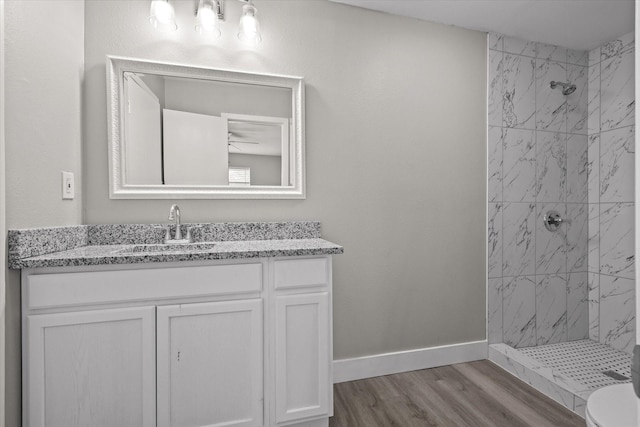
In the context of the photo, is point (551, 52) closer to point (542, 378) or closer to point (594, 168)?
point (594, 168)

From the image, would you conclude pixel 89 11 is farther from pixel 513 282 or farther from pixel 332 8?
pixel 513 282

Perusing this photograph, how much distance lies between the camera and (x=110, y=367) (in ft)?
4.38

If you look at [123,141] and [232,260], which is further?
[123,141]

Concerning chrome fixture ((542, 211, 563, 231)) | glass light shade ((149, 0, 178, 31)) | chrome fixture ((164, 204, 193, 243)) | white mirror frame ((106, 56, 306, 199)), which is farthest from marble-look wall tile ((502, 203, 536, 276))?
glass light shade ((149, 0, 178, 31))

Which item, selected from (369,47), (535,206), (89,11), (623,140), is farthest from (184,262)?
(623,140)

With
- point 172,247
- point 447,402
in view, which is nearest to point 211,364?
point 172,247

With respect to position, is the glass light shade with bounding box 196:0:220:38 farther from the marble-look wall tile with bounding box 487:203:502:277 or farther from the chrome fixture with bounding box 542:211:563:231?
the chrome fixture with bounding box 542:211:563:231

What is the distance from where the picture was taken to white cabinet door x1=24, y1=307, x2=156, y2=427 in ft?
4.16

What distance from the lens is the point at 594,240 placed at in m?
2.63

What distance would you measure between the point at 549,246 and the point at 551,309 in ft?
1.58

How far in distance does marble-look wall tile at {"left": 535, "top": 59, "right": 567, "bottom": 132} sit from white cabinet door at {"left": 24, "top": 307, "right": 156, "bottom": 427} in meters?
2.84

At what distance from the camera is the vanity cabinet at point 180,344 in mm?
1285

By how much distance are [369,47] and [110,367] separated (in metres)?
2.17

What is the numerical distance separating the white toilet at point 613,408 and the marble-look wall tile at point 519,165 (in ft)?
5.91
